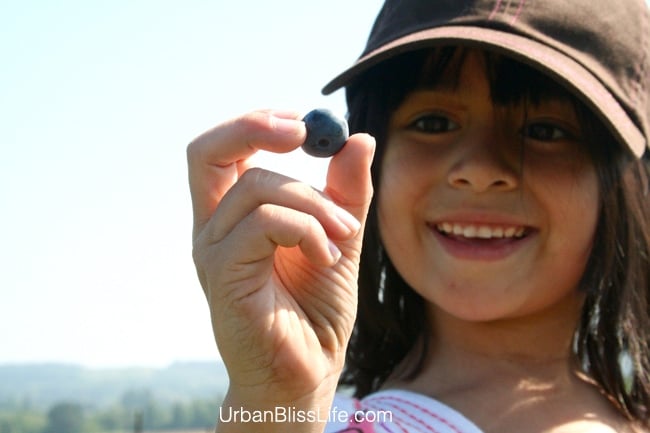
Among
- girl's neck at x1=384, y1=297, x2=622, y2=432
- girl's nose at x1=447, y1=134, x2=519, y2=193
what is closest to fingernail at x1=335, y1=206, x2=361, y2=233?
girl's nose at x1=447, y1=134, x2=519, y2=193

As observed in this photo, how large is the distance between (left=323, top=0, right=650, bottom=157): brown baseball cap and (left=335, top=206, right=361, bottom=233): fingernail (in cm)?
52

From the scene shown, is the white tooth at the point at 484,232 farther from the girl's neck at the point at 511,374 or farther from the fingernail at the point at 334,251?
the fingernail at the point at 334,251

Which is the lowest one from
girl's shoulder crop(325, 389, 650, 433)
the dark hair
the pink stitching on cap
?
girl's shoulder crop(325, 389, 650, 433)

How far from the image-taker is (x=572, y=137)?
1.60 metres

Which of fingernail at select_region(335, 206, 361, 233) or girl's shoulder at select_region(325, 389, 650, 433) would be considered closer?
fingernail at select_region(335, 206, 361, 233)

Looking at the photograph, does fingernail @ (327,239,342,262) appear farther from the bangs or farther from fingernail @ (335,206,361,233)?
the bangs

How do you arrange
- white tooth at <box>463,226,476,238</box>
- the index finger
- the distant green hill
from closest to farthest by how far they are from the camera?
the index finger, white tooth at <box>463,226,476,238</box>, the distant green hill

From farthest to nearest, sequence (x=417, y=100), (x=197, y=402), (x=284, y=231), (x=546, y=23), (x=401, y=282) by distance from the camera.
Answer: (x=197, y=402) < (x=401, y=282) < (x=417, y=100) < (x=546, y=23) < (x=284, y=231)

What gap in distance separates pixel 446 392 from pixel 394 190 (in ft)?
1.18

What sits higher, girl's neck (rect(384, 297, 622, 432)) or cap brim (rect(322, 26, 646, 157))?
cap brim (rect(322, 26, 646, 157))

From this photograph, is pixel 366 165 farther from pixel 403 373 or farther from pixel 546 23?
pixel 403 373

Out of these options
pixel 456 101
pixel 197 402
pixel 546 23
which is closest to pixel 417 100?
pixel 456 101

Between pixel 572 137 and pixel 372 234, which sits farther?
pixel 372 234

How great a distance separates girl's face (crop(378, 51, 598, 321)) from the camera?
1.57 metres
